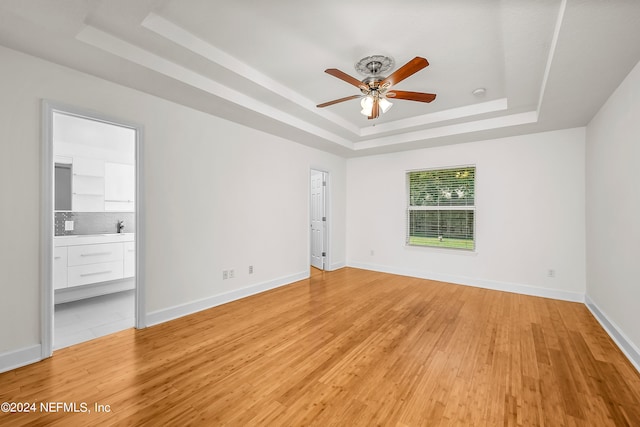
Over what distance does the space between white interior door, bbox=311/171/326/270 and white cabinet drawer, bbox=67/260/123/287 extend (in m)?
3.65

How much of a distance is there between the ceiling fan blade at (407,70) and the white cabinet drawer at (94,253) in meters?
4.55

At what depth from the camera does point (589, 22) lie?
1.76 m

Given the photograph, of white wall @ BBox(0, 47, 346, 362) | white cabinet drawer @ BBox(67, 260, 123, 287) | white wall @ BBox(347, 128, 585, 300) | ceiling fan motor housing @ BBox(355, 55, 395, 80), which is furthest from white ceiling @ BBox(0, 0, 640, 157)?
white cabinet drawer @ BBox(67, 260, 123, 287)

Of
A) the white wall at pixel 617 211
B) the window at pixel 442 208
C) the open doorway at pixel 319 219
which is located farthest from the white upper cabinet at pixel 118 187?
the white wall at pixel 617 211

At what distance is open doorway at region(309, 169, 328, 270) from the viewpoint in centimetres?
589

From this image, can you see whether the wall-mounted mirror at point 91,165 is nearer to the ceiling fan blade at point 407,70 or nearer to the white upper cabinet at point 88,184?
the white upper cabinet at point 88,184

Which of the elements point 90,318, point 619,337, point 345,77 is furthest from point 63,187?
point 619,337

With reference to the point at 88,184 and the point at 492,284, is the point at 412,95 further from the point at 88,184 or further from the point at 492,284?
the point at 88,184

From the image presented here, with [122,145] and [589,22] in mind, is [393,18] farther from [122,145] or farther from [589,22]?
[122,145]

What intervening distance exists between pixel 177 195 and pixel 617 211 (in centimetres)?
484

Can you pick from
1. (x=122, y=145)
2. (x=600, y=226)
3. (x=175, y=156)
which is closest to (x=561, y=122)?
(x=600, y=226)

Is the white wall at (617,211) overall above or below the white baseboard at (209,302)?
above

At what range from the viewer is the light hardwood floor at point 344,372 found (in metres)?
1.69

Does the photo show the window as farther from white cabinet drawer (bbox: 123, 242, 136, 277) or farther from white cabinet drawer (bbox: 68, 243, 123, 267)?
white cabinet drawer (bbox: 68, 243, 123, 267)
